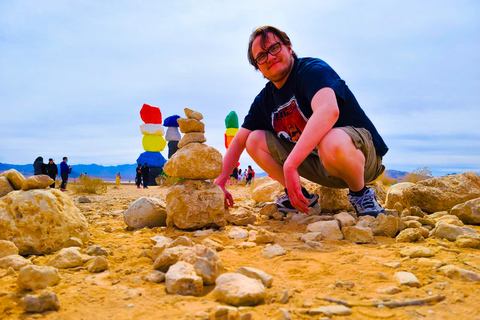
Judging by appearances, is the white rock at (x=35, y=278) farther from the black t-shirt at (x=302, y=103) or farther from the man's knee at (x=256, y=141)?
the man's knee at (x=256, y=141)

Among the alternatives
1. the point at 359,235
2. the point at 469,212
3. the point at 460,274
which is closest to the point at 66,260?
the point at 359,235

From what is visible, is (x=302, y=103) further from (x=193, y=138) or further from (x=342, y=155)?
(x=193, y=138)

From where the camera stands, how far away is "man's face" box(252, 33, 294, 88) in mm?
2926

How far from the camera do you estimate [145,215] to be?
323 cm

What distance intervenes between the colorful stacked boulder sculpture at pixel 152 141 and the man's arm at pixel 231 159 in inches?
583

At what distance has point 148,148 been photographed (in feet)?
59.5

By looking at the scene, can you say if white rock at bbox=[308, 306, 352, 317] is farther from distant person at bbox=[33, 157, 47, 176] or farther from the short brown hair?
distant person at bbox=[33, 157, 47, 176]

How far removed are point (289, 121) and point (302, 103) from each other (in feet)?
0.88

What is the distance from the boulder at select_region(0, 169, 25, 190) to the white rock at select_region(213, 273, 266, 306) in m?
1.97

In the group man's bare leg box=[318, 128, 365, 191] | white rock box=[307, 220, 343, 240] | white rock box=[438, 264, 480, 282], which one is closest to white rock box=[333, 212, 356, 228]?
white rock box=[307, 220, 343, 240]

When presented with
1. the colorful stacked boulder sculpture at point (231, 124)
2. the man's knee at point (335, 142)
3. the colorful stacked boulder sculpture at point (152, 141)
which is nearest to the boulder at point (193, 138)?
the man's knee at point (335, 142)

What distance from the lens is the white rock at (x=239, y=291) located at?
1429mm

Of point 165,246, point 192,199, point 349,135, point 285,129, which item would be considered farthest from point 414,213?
point 165,246

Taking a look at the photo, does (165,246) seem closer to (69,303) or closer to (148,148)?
(69,303)
